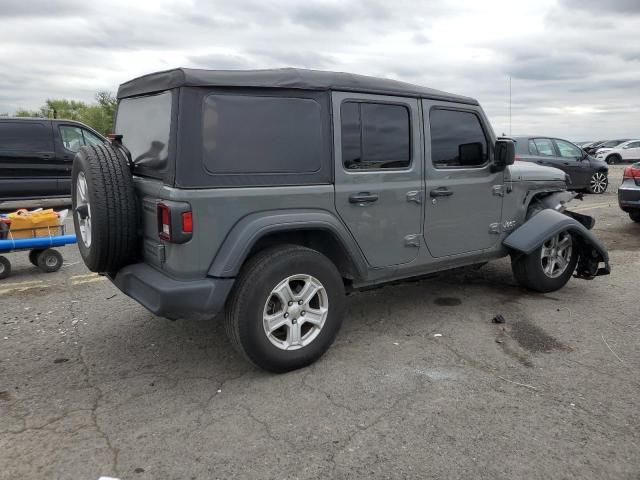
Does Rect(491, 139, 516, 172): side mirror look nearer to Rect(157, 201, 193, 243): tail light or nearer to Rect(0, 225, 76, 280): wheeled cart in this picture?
Rect(157, 201, 193, 243): tail light

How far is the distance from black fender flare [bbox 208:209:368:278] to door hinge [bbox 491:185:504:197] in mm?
1796

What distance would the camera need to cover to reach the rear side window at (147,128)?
132 inches

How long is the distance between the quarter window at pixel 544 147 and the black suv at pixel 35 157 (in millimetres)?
9891

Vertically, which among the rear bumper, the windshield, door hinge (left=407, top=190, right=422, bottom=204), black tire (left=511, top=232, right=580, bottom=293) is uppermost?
the windshield

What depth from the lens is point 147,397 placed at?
10.9 feet

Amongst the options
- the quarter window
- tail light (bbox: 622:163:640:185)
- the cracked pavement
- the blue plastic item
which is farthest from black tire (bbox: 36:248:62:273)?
the quarter window

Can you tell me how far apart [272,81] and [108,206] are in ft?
4.20

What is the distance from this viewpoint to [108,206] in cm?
335

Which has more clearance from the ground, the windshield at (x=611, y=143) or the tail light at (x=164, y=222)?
the windshield at (x=611, y=143)

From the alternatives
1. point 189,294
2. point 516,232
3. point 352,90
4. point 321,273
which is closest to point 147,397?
point 189,294

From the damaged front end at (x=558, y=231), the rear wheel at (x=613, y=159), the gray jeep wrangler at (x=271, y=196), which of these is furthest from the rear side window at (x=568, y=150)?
the rear wheel at (x=613, y=159)

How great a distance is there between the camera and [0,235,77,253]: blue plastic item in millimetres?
5797

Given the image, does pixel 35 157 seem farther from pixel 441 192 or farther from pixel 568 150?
pixel 568 150

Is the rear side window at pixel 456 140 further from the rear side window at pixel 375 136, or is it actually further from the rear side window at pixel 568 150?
the rear side window at pixel 568 150
